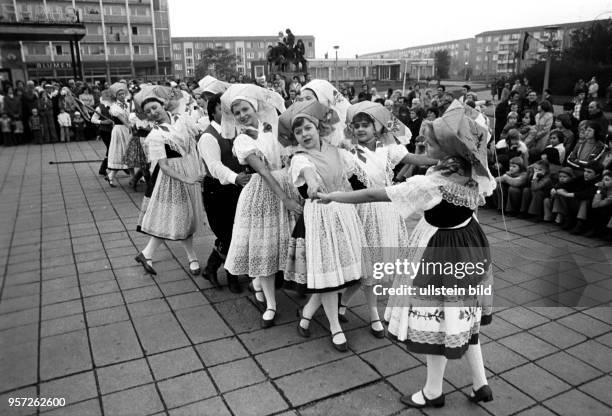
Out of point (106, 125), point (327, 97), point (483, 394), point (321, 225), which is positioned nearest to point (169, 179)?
point (327, 97)

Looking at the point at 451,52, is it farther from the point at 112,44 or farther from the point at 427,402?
the point at 427,402

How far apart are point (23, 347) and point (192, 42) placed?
10054 centimetres

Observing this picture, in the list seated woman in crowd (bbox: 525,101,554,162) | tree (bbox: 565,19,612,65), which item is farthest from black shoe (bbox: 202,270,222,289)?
tree (bbox: 565,19,612,65)

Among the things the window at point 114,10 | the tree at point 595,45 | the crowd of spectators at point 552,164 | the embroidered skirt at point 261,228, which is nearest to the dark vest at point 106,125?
the crowd of spectators at point 552,164

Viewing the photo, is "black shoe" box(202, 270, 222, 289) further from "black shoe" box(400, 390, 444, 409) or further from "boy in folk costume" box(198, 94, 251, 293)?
"black shoe" box(400, 390, 444, 409)

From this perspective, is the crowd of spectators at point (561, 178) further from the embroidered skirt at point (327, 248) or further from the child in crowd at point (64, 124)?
the child in crowd at point (64, 124)

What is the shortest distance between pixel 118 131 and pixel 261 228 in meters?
6.61

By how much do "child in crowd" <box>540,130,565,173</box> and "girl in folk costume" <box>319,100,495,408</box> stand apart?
5286 millimetres

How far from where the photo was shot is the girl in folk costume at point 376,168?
136 inches

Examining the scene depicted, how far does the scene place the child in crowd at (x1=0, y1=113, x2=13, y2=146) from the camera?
15.0 meters

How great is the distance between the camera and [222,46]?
311 feet

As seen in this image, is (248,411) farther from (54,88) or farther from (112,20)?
(112,20)

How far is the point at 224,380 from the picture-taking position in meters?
3.05

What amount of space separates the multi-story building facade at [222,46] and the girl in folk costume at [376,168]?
3690 inches
